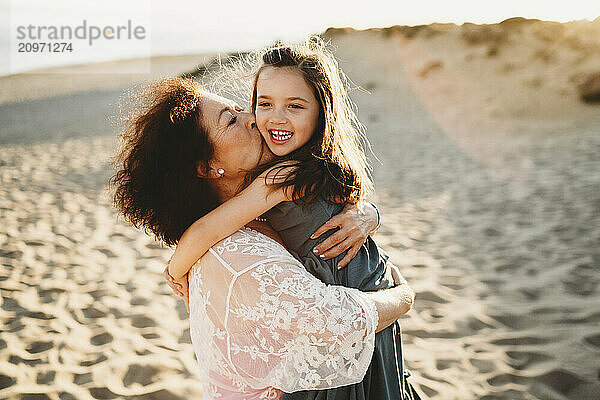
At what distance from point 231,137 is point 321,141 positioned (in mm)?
398

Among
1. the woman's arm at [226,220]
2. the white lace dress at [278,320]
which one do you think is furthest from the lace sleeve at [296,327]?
the woman's arm at [226,220]

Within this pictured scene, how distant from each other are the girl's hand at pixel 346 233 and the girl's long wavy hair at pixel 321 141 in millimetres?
72

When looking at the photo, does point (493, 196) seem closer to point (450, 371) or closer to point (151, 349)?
point (450, 371)

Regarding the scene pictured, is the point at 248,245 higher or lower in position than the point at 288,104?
lower

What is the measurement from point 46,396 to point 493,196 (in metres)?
6.08

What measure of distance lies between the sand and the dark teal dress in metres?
0.75

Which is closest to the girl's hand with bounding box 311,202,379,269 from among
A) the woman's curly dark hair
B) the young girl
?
the young girl

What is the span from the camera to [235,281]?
1.49m

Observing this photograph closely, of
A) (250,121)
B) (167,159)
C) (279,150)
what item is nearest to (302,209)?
(279,150)

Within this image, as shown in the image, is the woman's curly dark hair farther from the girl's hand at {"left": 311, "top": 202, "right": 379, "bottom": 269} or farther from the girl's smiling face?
the girl's hand at {"left": 311, "top": 202, "right": 379, "bottom": 269}

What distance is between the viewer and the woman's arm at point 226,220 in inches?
62.7

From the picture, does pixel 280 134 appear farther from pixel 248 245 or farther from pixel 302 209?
pixel 248 245

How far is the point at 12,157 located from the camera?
11.3 m

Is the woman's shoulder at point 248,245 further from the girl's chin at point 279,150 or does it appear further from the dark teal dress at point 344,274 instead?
the girl's chin at point 279,150
